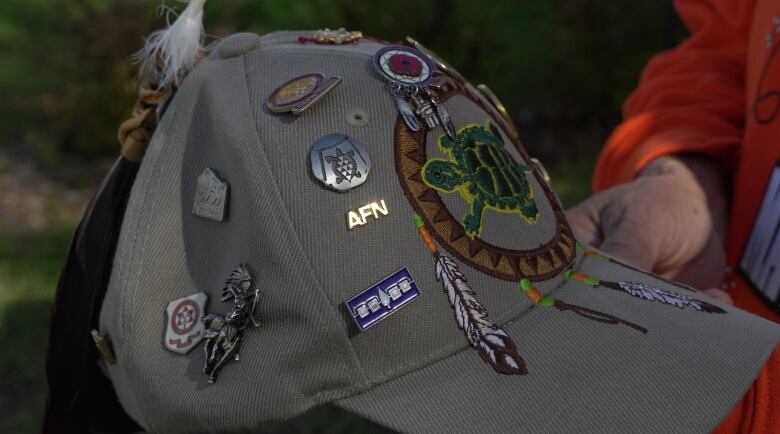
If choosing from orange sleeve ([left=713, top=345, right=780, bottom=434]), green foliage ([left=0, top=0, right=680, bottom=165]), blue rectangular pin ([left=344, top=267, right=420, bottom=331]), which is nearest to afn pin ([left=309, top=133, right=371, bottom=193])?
blue rectangular pin ([left=344, top=267, right=420, bottom=331])

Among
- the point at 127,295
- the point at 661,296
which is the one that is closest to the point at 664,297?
the point at 661,296

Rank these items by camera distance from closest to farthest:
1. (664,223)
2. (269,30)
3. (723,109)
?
(664,223) < (723,109) < (269,30)

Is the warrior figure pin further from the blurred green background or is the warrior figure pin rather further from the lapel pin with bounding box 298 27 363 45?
the blurred green background

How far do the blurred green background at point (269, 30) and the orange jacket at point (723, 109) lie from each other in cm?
172

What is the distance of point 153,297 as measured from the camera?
3.05 ft

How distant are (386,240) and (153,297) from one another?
0.27m

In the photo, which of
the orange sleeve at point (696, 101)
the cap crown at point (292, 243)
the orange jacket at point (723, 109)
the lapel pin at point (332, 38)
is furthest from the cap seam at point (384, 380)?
the orange sleeve at point (696, 101)

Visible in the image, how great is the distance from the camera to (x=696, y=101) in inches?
60.1

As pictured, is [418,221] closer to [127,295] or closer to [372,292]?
[372,292]

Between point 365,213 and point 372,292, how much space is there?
0.08 meters

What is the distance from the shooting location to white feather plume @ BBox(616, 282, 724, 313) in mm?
995

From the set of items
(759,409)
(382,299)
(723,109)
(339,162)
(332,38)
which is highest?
(332,38)

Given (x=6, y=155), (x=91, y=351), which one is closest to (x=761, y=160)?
(x=91, y=351)

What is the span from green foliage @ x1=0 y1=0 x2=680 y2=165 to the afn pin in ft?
8.85
